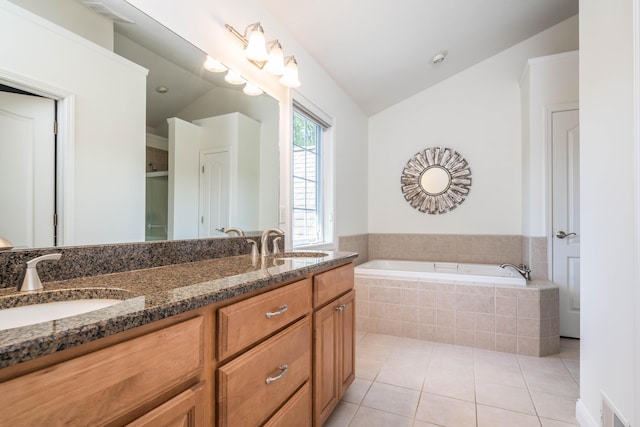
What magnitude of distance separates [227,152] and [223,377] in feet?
3.87

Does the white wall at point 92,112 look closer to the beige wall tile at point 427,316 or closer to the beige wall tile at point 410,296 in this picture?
the beige wall tile at point 410,296

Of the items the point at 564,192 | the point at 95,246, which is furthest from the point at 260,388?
the point at 564,192

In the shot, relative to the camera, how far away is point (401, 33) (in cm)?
258

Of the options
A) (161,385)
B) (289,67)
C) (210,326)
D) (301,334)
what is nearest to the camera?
(161,385)

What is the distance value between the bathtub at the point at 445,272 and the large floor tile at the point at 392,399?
1059 mm

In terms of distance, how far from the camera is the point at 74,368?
520mm

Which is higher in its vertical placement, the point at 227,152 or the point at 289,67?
the point at 289,67

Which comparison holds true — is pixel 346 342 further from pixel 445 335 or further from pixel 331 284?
pixel 445 335

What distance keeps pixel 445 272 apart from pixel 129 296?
3251 mm

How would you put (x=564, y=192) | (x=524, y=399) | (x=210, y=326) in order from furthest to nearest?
1. (x=564, y=192)
2. (x=524, y=399)
3. (x=210, y=326)

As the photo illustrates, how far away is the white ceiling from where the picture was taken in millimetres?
2201

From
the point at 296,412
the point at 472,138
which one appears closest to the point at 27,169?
the point at 296,412

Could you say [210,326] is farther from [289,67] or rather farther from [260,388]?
[289,67]
